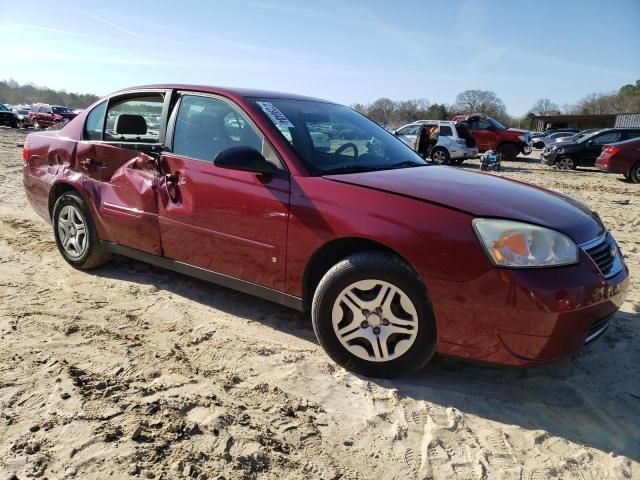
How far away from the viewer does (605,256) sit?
2.71 meters

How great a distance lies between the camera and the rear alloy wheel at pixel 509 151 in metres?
20.2

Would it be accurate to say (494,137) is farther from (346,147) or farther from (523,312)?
(523,312)

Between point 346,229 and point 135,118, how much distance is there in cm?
228

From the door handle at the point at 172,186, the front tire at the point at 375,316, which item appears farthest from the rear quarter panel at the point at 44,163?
the front tire at the point at 375,316

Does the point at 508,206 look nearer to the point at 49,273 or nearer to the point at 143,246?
the point at 143,246

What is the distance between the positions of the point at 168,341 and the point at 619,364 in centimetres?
281

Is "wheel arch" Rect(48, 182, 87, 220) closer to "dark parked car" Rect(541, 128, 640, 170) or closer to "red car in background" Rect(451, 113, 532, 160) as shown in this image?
"dark parked car" Rect(541, 128, 640, 170)

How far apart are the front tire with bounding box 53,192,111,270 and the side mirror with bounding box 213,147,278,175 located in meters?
1.85

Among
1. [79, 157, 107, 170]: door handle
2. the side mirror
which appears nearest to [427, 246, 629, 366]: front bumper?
the side mirror

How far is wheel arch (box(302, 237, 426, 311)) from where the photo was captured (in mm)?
2742

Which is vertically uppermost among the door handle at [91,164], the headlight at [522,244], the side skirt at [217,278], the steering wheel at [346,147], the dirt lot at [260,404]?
the steering wheel at [346,147]

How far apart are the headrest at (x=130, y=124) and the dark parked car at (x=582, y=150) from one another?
15.8 m

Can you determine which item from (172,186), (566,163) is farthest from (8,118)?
(172,186)

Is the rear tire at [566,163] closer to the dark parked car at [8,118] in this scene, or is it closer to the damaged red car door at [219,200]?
the damaged red car door at [219,200]
